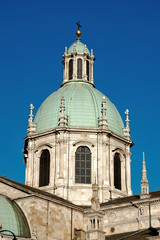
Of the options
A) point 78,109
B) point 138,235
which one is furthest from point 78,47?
point 138,235

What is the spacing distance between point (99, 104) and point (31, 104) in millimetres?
8226

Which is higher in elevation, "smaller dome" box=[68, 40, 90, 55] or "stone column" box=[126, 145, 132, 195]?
"smaller dome" box=[68, 40, 90, 55]

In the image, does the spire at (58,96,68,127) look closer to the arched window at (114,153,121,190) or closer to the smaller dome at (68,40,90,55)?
the arched window at (114,153,121,190)

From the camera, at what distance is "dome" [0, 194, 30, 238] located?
148ft

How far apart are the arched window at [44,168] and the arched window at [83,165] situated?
10.4ft

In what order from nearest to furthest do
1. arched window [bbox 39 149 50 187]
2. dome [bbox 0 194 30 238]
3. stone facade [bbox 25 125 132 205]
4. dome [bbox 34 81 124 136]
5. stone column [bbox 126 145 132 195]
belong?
dome [bbox 0 194 30 238]
stone facade [bbox 25 125 132 205]
arched window [bbox 39 149 50 187]
stone column [bbox 126 145 132 195]
dome [bbox 34 81 124 136]

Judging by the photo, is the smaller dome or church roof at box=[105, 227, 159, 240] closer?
church roof at box=[105, 227, 159, 240]

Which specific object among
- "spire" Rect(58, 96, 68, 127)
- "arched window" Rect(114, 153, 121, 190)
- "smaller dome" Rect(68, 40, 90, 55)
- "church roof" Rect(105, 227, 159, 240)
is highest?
"smaller dome" Rect(68, 40, 90, 55)

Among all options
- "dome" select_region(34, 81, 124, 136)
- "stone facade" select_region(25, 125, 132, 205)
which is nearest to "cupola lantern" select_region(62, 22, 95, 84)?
"dome" select_region(34, 81, 124, 136)

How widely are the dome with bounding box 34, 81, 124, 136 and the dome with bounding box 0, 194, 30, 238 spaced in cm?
1593

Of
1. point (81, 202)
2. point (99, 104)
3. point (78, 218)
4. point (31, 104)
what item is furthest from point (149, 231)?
point (31, 104)

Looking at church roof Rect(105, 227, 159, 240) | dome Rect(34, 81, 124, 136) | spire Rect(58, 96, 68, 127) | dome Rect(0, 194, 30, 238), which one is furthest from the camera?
dome Rect(34, 81, 124, 136)

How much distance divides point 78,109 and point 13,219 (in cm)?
1947

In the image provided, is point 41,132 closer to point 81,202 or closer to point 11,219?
point 81,202
